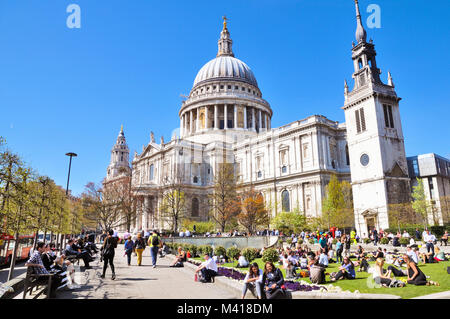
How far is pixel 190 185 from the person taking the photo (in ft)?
194

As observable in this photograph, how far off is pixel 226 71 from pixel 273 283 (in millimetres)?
74314

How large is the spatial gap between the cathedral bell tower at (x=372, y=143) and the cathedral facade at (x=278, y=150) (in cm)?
12

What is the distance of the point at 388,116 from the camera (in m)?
39.1

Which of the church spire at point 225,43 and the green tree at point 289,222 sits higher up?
the church spire at point 225,43

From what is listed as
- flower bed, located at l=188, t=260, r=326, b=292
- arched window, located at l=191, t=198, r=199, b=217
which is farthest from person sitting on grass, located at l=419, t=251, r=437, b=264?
arched window, located at l=191, t=198, r=199, b=217

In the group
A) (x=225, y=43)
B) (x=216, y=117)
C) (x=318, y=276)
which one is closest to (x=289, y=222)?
(x=318, y=276)

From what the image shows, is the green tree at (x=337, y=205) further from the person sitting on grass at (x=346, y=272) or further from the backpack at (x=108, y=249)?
the backpack at (x=108, y=249)

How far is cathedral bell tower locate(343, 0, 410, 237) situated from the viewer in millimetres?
35781

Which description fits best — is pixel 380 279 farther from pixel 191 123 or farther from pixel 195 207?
pixel 191 123

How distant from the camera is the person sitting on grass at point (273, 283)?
8273mm

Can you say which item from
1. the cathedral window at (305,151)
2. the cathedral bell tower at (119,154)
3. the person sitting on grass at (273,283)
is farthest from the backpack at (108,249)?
the cathedral bell tower at (119,154)

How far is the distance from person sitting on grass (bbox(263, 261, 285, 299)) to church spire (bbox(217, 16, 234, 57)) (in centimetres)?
8590

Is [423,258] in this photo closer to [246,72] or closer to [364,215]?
[364,215]
